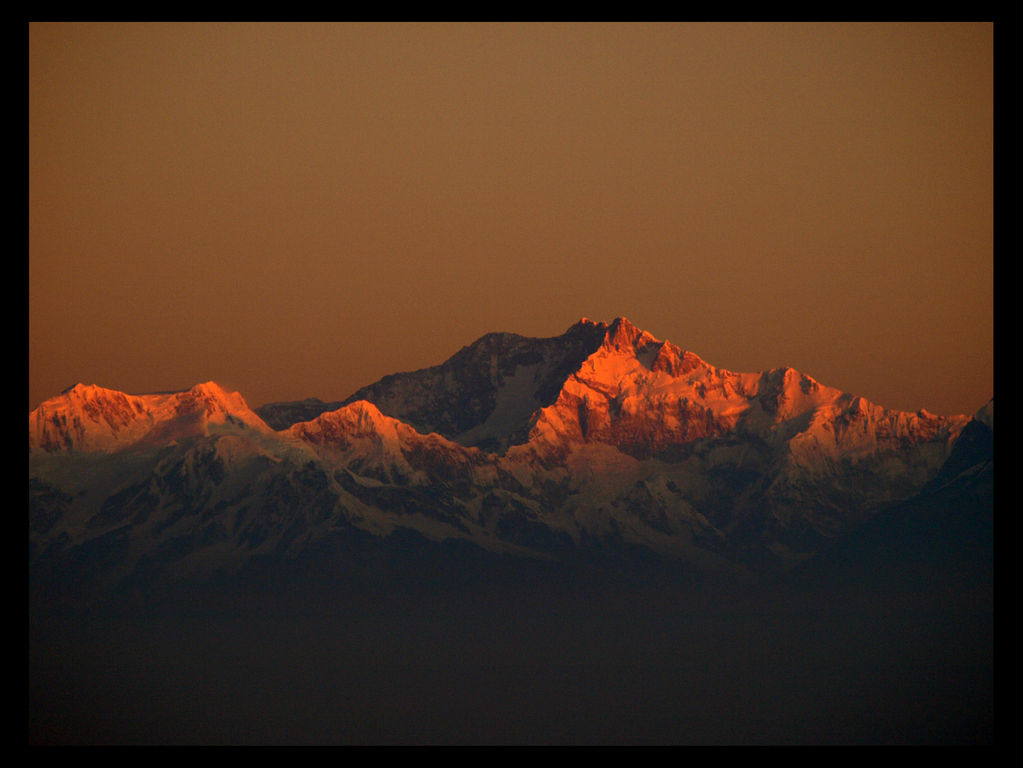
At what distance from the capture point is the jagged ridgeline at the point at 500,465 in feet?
472

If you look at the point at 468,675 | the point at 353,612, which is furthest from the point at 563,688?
Result: the point at 353,612

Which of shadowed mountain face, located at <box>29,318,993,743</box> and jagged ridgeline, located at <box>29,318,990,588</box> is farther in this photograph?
jagged ridgeline, located at <box>29,318,990,588</box>

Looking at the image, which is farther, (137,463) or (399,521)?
(399,521)

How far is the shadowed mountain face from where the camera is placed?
442 feet

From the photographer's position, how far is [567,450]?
16725cm

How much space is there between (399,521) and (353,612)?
14.4 m

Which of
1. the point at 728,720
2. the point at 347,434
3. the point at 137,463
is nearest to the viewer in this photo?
the point at 728,720

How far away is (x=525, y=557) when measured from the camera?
159 m

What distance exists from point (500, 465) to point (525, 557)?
8615mm

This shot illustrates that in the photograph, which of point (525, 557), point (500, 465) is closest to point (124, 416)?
point (500, 465)

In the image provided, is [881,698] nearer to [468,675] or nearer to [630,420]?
[468,675]

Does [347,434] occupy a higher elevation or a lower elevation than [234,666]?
higher

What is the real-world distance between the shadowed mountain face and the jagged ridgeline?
28 cm

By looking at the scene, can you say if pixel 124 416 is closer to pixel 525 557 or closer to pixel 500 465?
pixel 500 465
